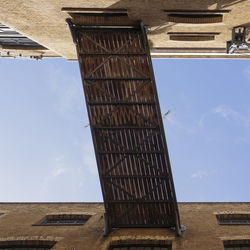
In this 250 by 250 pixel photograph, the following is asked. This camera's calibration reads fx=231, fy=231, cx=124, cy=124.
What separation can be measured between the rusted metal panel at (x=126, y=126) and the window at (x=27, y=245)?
2.79 meters

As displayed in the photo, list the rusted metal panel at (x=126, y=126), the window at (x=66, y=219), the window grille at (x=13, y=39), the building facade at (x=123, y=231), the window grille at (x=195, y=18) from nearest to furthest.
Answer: the building facade at (x=123, y=231) < the window grille at (x=195, y=18) < the rusted metal panel at (x=126, y=126) < the window at (x=66, y=219) < the window grille at (x=13, y=39)

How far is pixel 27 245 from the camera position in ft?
32.5

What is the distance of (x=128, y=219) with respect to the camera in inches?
429

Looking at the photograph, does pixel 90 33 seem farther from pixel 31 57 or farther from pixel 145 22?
pixel 31 57

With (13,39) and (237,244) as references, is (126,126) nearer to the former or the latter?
(237,244)

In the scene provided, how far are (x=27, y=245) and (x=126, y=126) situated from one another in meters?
6.66

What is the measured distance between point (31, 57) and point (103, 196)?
12.1m

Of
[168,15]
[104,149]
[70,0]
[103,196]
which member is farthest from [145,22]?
[103,196]

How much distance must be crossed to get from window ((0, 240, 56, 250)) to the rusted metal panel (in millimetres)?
2791

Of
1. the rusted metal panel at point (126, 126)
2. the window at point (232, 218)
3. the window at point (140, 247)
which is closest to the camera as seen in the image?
the window at point (140, 247)

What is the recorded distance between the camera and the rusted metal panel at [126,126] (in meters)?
10.3

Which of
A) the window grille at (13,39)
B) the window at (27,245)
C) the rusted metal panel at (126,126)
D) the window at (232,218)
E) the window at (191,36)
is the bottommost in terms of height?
the window at (232,218)

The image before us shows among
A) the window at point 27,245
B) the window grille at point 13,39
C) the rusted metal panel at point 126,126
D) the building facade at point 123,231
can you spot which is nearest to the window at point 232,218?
the building facade at point 123,231

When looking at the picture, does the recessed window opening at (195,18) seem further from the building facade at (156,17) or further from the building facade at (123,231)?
the building facade at (123,231)
